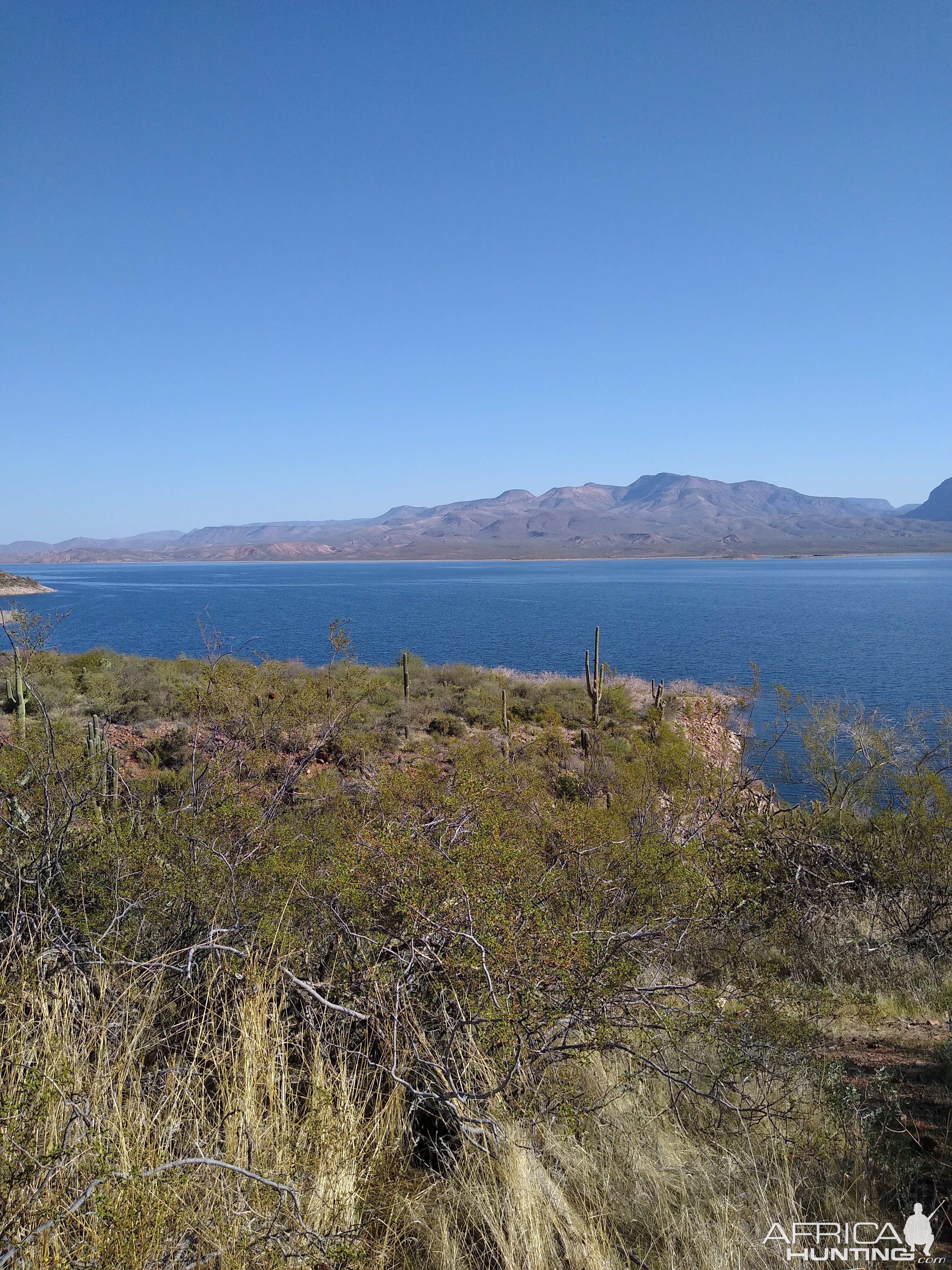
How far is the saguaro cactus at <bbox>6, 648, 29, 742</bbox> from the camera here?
567cm

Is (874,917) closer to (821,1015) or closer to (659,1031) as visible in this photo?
(821,1015)

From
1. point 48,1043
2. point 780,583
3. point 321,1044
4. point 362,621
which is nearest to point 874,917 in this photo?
point 321,1044

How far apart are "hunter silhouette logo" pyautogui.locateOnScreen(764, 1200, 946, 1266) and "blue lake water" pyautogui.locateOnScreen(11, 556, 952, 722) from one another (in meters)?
7.81

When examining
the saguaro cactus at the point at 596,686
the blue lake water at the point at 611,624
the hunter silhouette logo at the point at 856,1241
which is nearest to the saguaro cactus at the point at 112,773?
the blue lake water at the point at 611,624

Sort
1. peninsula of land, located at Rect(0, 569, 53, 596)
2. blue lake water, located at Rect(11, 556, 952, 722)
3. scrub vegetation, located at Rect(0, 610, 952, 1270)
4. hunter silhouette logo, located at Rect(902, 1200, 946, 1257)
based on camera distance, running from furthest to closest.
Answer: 1. peninsula of land, located at Rect(0, 569, 53, 596)
2. blue lake water, located at Rect(11, 556, 952, 722)
3. hunter silhouette logo, located at Rect(902, 1200, 946, 1257)
4. scrub vegetation, located at Rect(0, 610, 952, 1270)

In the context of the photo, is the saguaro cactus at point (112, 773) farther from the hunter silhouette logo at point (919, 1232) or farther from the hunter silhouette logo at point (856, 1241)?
the hunter silhouette logo at point (919, 1232)

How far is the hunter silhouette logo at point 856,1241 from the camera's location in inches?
113

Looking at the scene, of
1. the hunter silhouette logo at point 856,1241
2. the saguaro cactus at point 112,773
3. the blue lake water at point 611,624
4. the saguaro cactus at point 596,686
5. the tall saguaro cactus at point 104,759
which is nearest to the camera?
the hunter silhouette logo at point 856,1241

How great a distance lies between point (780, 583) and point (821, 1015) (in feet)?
414

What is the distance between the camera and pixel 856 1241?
3.04 meters

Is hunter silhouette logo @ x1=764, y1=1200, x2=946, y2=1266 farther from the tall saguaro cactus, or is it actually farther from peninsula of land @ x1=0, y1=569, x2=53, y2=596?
peninsula of land @ x1=0, y1=569, x2=53, y2=596

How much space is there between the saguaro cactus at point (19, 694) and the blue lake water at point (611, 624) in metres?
2.64

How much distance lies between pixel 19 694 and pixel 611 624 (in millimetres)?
54139

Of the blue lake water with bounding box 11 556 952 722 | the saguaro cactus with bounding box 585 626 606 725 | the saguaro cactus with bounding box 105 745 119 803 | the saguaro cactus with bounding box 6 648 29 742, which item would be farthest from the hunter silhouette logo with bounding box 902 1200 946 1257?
the saguaro cactus with bounding box 585 626 606 725
